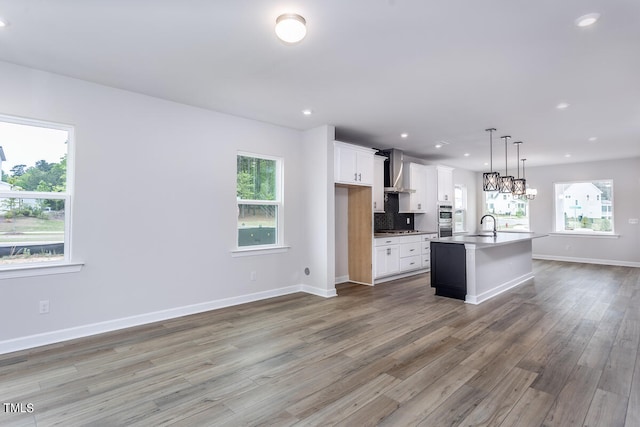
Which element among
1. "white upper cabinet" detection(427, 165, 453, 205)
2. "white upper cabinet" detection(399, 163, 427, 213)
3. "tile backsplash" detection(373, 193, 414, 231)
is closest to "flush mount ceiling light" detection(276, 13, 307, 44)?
"tile backsplash" detection(373, 193, 414, 231)

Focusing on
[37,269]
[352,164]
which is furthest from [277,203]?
[37,269]

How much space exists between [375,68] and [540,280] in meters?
5.52

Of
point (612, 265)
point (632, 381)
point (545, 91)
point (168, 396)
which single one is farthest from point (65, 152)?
point (612, 265)

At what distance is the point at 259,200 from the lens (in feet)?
16.3

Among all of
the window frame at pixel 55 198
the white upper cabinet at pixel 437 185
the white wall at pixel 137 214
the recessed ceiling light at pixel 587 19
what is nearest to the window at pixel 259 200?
the white wall at pixel 137 214

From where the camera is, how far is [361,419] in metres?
2.06

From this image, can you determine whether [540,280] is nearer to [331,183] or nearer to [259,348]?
[331,183]

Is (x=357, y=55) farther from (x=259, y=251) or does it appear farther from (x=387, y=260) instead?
(x=387, y=260)

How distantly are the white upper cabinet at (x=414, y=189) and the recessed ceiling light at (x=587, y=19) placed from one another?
4820 millimetres

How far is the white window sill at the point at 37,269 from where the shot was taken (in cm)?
305

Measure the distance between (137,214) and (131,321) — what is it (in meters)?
1.21

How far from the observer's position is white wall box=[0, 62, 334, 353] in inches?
127

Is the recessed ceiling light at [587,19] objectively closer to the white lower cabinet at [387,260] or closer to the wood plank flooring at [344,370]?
the wood plank flooring at [344,370]

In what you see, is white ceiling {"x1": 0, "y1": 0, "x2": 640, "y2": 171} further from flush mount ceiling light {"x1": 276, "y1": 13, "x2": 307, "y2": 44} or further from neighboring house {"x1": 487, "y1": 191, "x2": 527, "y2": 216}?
neighboring house {"x1": 487, "y1": 191, "x2": 527, "y2": 216}
